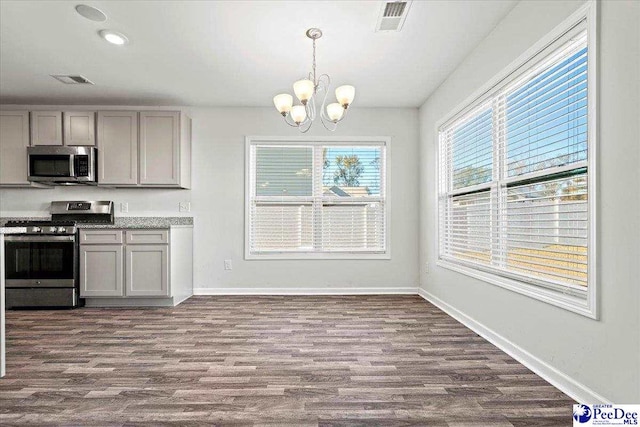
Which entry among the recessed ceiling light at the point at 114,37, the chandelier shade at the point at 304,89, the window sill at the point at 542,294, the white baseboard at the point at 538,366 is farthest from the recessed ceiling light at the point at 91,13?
the white baseboard at the point at 538,366

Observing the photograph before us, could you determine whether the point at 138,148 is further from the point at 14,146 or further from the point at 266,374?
the point at 266,374

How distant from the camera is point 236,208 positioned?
478 cm

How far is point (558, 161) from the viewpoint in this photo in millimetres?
2191

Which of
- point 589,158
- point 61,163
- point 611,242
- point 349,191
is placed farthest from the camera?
point 349,191

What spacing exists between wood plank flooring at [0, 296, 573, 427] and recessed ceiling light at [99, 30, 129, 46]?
2.48 metres

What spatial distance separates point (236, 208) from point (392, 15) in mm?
3001

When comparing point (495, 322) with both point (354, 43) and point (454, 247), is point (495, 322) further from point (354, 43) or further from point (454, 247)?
point (354, 43)

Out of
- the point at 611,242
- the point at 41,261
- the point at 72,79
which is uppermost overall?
the point at 72,79

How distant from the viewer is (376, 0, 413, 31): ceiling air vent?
254 centimetres

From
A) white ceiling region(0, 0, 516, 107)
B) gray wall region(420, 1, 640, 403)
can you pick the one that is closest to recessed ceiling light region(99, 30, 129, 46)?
white ceiling region(0, 0, 516, 107)

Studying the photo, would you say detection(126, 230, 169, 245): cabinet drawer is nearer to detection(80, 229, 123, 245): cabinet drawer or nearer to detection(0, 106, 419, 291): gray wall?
detection(80, 229, 123, 245): cabinet drawer

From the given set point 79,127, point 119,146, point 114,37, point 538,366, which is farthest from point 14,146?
point 538,366

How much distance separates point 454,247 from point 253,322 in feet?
7.11

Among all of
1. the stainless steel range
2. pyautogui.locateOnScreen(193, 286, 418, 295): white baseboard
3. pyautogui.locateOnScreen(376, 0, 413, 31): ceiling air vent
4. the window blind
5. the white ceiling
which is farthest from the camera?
pyautogui.locateOnScreen(193, 286, 418, 295): white baseboard
